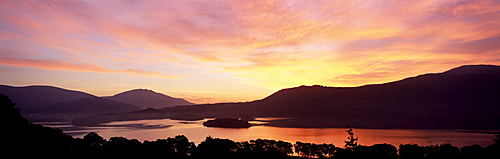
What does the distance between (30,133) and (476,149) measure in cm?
7533

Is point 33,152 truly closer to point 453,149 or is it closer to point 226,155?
point 226,155

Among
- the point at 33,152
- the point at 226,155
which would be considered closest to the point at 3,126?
the point at 33,152

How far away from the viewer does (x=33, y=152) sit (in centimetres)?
4469

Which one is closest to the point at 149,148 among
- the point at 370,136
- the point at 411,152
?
the point at 411,152

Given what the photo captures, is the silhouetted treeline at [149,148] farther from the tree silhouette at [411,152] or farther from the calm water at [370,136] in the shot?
the calm water at [370,136]

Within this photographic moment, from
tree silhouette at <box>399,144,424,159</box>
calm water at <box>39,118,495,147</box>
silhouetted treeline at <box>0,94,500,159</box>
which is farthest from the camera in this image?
calm water at <box>39,118,495,147</box>

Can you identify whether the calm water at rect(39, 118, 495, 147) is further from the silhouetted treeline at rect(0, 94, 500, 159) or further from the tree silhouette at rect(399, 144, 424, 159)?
the silhouetted treeline at rect(0, 94, 500, 159)

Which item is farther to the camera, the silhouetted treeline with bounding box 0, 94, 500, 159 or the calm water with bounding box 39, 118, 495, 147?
the calm water with bounding box 39, 118, 495, 147

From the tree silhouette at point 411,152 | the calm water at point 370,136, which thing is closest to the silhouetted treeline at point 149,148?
the tree silhouette at point 411,152

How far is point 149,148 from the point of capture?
59.0 m

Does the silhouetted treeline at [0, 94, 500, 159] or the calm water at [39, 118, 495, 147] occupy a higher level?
the silhouetted treeline at [0, 94, 500, 159]

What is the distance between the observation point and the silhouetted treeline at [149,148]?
46438 millimetres

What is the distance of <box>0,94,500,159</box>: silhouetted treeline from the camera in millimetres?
46438

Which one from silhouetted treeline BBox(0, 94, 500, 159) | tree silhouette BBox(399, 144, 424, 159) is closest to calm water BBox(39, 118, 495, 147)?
tree silhouette BBox(399, 144, 424, 159)
